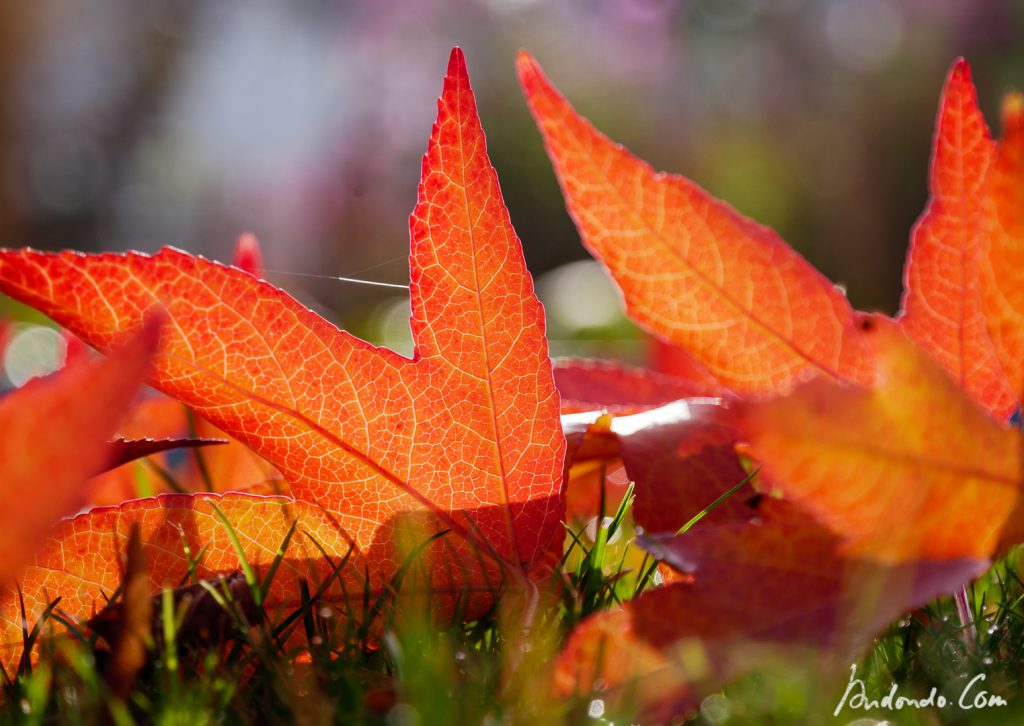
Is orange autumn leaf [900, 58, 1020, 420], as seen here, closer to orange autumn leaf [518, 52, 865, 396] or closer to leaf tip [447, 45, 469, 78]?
orange autumn leaf [518, 52, 865, 396]

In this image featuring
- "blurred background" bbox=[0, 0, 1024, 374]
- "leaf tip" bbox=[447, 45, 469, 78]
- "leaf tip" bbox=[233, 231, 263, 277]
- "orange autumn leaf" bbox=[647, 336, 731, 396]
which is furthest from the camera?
"blurred background" bbox=[0, 0, 1024, 374]

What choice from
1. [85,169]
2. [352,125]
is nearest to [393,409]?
[352,125]

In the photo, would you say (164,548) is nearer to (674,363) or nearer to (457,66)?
(457,66)

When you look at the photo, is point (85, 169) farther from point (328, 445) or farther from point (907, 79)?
point (328, 445)

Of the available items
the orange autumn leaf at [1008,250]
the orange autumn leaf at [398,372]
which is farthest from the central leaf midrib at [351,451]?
the orange autumn leaf at [1008,250]

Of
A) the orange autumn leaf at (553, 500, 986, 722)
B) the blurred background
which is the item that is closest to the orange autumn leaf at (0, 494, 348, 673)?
the orange autumn leaf at (553, 500, 986, 722)
